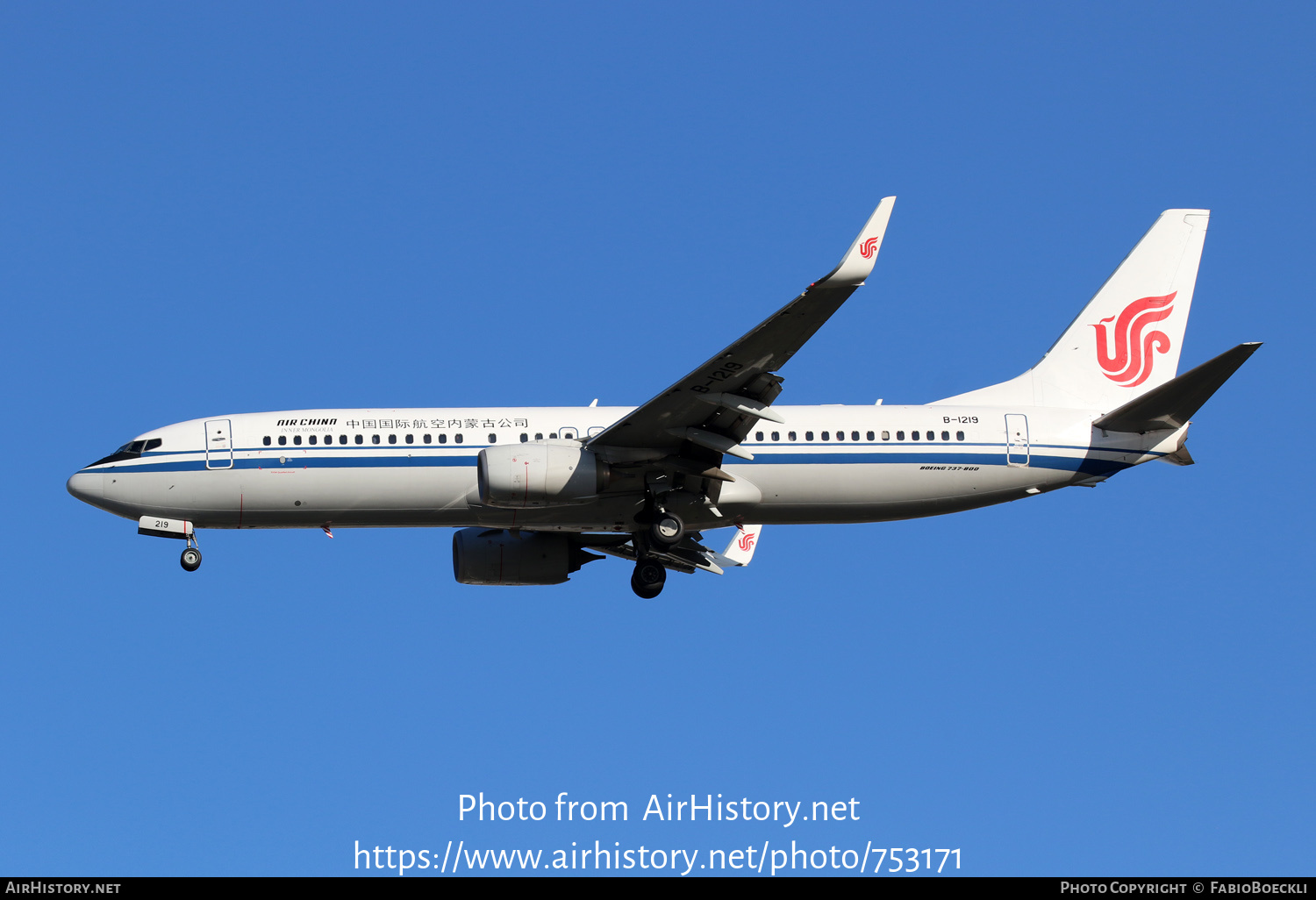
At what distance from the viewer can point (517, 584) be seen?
3431 cm

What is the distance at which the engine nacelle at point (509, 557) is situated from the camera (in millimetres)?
33938

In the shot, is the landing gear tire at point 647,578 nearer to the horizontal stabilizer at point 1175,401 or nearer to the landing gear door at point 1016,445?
the landing gear door at point 1016,445

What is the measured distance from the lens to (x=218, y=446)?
30875 mm

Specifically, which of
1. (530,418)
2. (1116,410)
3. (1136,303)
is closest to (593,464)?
(530,418)

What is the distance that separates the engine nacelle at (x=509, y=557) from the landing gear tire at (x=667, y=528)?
393 cm

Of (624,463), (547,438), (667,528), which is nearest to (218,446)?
(547,438)

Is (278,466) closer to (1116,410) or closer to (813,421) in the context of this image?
(813,421)

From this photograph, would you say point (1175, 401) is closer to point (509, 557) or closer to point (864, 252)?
point (864, 252)

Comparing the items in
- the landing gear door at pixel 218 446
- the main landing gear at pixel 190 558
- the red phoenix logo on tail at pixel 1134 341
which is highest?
the red phoenix logo on tail at pixel 1134 341

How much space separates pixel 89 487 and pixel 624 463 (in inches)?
441

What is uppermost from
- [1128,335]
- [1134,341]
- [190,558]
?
[1128,335]

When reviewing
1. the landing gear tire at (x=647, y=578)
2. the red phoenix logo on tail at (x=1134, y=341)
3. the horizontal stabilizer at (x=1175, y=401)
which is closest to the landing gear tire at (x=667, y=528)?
the landing gear tire at (x=647, y=578)

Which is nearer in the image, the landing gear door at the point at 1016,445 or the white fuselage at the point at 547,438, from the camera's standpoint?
the white fuselage at the point at 547,438

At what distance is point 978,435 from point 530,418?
956 cm
